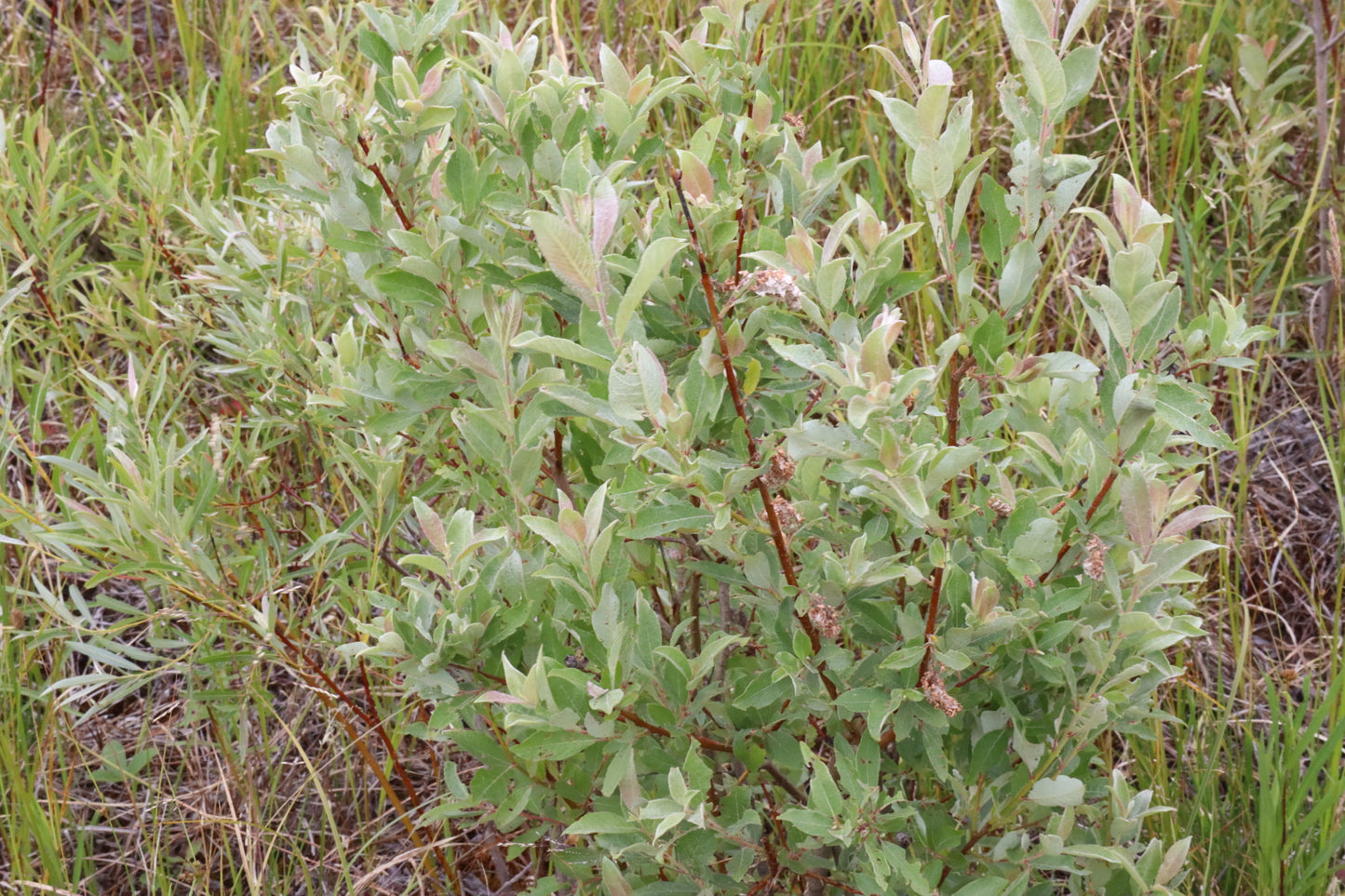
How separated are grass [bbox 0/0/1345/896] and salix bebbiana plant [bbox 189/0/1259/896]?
296 mm

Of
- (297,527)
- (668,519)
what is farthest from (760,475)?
(297,527)

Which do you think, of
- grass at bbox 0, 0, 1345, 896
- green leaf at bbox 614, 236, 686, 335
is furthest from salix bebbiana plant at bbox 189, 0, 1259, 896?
grass at bbox 0, 0, 1345, 896

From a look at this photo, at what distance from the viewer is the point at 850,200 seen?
7.64 ft

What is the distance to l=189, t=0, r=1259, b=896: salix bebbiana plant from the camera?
1188mm

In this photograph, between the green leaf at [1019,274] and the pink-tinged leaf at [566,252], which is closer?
the pink-tinged leaf at [566,252]

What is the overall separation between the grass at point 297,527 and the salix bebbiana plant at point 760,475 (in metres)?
0.30

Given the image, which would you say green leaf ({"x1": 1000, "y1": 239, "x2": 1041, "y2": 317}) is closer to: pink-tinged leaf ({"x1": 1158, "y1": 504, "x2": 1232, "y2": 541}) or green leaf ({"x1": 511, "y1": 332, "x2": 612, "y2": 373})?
pink-tinged leaf ({"x1": 1158, "y1": 504, "x2": 1232, "y2": 541})

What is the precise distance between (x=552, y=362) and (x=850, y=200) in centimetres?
103

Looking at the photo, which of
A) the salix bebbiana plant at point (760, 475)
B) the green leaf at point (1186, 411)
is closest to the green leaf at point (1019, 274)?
the salix bebbiana plant at point (760, 475)

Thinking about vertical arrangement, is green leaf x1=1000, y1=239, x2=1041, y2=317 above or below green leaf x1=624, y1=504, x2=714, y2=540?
above

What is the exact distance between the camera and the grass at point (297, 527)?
1.86m

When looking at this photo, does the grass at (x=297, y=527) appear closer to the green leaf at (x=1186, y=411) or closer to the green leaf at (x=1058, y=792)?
the green leaf at (x=1058, y=792)

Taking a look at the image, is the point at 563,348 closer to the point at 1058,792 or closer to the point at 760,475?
Answer: the point at 760,475

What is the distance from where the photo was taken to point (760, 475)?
1.21m
